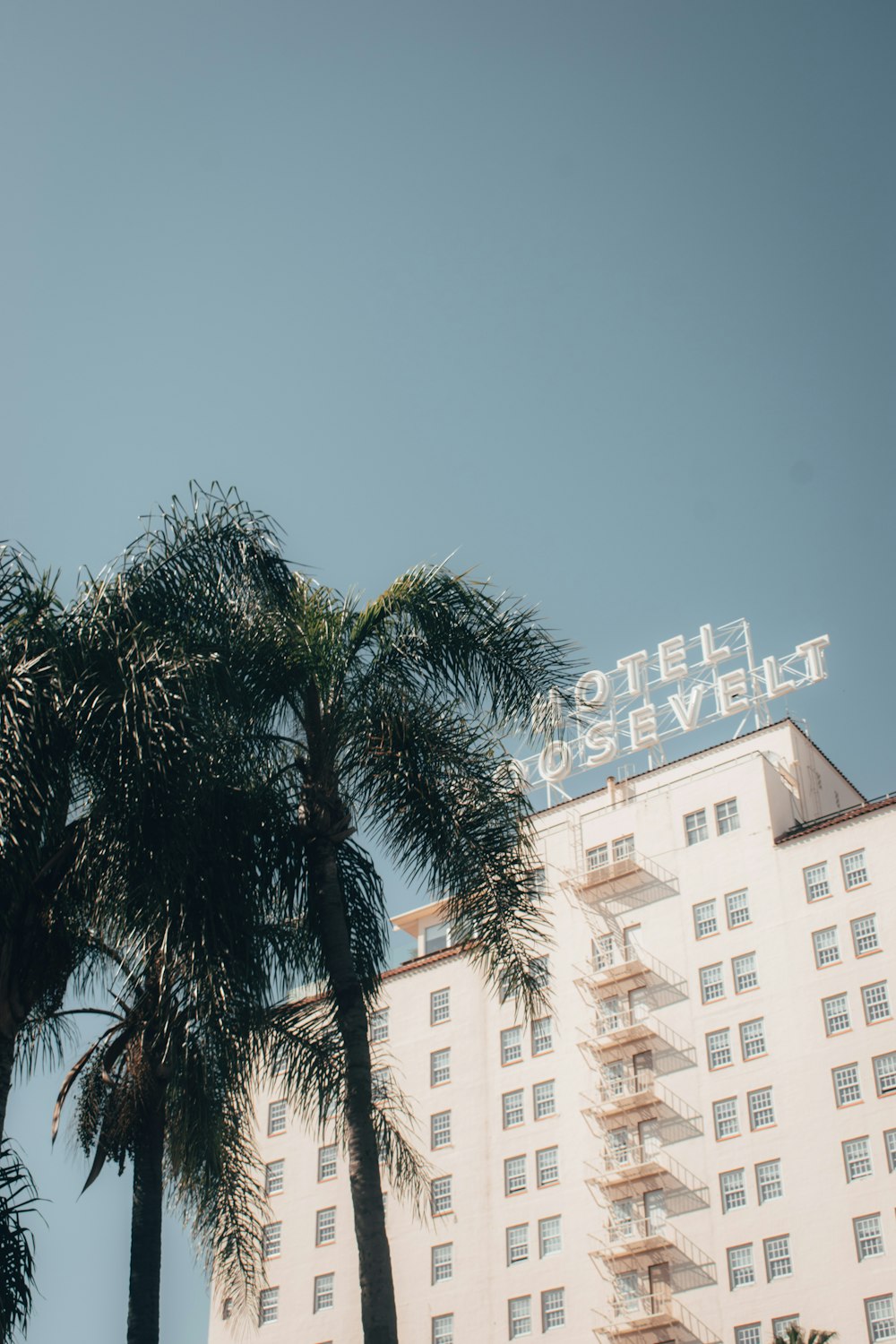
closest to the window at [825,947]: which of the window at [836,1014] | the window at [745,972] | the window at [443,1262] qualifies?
the window at [836,1014]

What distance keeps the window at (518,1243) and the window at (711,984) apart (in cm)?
1295

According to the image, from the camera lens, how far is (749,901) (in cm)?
7162

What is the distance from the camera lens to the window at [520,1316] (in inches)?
2729

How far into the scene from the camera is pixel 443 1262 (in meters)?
73.4

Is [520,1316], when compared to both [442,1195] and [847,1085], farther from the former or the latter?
[847,1085]

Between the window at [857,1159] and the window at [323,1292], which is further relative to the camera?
the window at [323,1292]

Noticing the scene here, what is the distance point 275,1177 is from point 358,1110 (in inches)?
2545

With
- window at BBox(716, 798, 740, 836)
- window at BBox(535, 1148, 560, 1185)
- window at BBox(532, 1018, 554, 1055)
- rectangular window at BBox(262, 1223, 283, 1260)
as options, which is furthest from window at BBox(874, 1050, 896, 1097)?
rectangular window at BBox(262, 1223, 283, 1260)

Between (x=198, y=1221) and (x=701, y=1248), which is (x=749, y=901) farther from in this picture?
(x=198, y=1221)

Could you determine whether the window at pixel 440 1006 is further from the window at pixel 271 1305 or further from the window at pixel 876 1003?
the window at pixel 876 1003

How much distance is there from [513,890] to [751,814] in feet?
175

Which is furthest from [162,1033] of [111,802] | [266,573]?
[266,573]

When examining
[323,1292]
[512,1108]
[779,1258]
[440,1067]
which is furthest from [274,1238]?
[779,1258]

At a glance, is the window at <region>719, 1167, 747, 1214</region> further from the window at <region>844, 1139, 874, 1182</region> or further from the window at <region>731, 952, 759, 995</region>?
the window at <region>731, 952, 759, 995</region>
